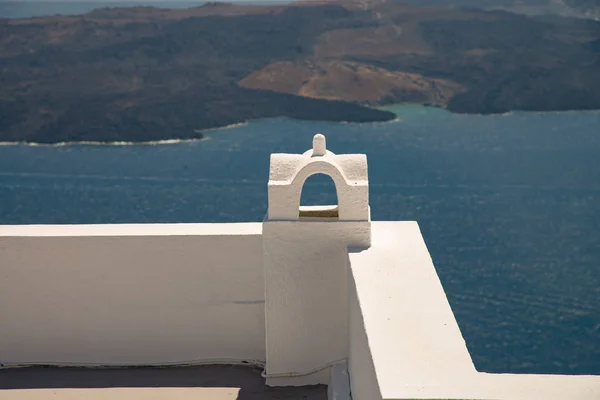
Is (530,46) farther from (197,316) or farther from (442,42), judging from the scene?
(197,316)

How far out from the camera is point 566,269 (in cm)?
1709

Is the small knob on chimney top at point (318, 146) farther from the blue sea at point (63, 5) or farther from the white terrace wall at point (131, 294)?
the blue sea at point (63, 5)

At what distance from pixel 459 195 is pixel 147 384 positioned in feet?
55.4

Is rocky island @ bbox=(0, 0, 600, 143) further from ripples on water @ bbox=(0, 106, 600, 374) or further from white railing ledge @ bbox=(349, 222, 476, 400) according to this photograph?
white railing ledge @ bbox=(349, 222, 476, 400)

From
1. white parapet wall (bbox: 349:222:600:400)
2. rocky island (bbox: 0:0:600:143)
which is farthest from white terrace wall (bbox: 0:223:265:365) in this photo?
rocky island (bbox: 0:0:600:143)

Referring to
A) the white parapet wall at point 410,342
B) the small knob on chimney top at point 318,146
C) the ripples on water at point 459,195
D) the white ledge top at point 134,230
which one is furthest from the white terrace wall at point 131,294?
the ripples on water at point 459,195

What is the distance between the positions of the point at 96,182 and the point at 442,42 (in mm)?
14950

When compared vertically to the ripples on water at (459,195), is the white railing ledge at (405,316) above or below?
below

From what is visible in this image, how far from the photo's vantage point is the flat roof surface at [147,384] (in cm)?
514

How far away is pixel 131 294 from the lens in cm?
536

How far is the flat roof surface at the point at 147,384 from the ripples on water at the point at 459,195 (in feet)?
30.1

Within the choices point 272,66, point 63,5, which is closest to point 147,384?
point 272,66

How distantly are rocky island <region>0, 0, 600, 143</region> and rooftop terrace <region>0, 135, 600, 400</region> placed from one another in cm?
2223

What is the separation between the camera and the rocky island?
28594 millimetres
